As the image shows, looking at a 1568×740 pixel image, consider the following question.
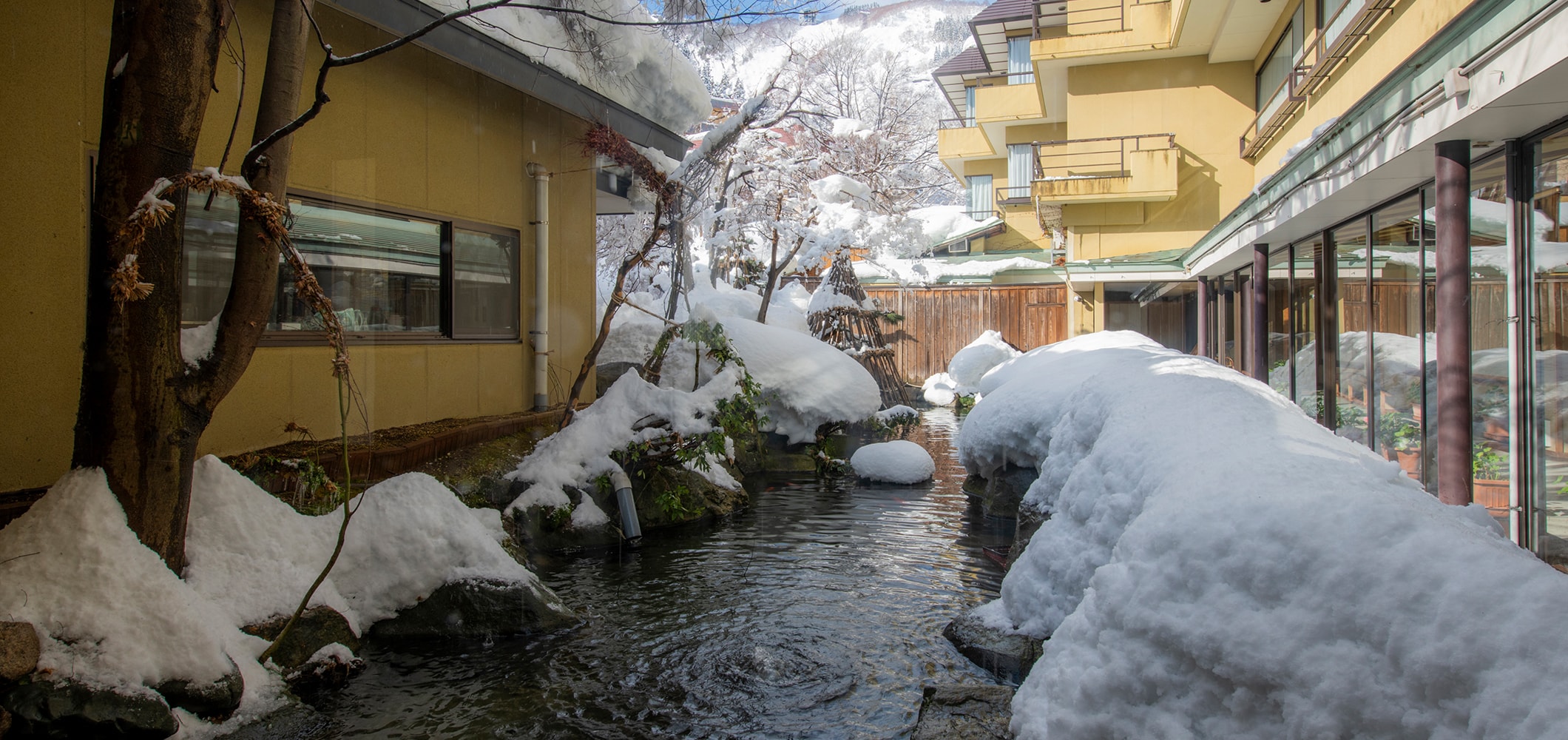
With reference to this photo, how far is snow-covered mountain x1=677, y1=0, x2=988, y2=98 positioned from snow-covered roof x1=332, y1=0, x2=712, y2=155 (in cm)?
41

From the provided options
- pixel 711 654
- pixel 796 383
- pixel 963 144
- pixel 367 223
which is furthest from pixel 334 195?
pixel 963 144

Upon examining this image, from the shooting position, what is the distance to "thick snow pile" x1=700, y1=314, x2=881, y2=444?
9.77 meters

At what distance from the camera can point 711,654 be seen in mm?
4250

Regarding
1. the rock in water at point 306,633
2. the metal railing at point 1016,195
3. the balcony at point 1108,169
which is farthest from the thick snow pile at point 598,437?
the metal railing at point 1016,195

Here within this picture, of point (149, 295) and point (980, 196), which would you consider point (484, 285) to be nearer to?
point (149, 295)

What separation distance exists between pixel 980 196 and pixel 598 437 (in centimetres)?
2361

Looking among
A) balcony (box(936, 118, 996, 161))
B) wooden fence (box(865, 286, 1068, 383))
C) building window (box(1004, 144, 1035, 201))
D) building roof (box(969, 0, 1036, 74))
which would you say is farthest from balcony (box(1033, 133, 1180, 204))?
balcony (box(936, 118, 996, 161))

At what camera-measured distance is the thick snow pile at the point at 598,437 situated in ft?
21.2

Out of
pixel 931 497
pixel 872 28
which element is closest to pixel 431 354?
pixel 931 497

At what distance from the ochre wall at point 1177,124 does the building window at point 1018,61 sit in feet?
Result: 18.9

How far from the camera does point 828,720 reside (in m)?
3.59

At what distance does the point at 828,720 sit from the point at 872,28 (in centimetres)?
4018

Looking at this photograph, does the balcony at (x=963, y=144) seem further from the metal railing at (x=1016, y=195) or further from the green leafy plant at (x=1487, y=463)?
the green leafy plant at (x=1487, y=463)

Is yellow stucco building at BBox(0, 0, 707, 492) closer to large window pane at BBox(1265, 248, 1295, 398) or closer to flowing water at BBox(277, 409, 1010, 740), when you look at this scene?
flowing water at BBox(277, 409, 1010, 740)
